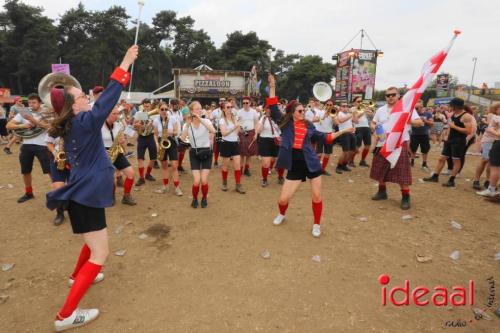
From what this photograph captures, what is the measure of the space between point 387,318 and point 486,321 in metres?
0.96

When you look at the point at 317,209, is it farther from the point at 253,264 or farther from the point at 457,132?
the point at 457,132

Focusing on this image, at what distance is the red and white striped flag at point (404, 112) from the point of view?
17.4 ft

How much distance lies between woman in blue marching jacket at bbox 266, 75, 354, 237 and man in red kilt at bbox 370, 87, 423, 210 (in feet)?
7.22

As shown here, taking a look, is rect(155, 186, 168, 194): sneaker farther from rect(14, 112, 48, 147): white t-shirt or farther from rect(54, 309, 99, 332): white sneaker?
rect(54, 309, 99, 332): white sneaker

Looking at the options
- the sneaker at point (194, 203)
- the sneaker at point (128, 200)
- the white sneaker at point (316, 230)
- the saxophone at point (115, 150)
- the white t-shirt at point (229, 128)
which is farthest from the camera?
the white t-shirt at point (229, 128)

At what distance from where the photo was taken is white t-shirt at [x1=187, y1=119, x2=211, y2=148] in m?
5.81

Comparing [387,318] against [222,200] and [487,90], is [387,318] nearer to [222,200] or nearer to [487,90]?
[222,200]

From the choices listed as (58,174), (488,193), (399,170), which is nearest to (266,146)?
(399,170)

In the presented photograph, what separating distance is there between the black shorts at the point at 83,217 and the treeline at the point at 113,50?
3193 cm

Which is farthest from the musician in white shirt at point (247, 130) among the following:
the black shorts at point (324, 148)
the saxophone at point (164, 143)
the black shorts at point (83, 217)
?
the black shorts at point (83, 217)

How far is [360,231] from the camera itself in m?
4.96

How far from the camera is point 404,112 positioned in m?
5.46

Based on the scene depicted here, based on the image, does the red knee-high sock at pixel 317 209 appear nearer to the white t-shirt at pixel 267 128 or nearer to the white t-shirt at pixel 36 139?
the white t-shirt at pixel 267 128

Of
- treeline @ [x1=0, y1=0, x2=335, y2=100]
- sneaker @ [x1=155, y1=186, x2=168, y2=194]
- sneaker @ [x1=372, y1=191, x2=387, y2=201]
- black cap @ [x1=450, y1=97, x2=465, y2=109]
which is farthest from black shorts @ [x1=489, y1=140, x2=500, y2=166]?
treeline @ [x1=0, y1=0, x2=335, y2=100]
